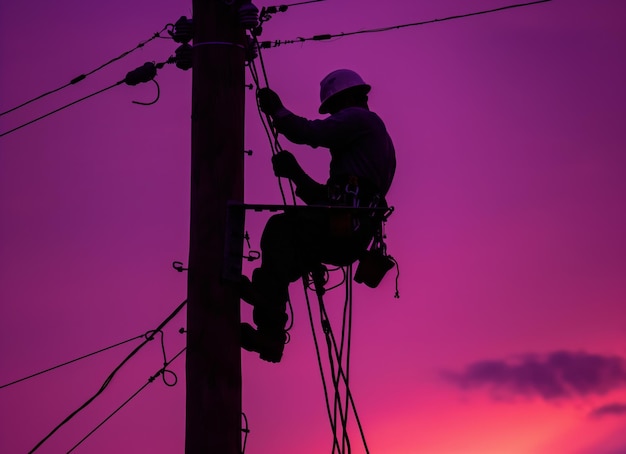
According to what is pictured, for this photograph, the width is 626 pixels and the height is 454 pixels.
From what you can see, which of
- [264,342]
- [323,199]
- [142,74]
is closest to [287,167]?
[323,199]

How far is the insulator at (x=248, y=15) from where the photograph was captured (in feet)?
29.1

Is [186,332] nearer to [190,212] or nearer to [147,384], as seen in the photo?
[190,212]

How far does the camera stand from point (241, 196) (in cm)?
865

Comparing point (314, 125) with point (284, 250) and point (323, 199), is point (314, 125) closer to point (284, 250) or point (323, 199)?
point (323, 199)

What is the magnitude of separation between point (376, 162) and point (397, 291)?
1.12 meters

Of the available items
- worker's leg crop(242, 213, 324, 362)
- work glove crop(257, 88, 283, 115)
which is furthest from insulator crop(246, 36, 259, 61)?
worker's leg crop(242, 213, 324, 362)

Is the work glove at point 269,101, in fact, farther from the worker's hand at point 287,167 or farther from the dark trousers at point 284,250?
the dark trousers at point 284,250

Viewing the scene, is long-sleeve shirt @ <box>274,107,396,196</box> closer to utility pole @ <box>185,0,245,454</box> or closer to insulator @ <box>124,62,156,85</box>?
utility pole @ <box>185,0,245,454</box>

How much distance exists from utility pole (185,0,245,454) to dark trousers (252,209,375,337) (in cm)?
37

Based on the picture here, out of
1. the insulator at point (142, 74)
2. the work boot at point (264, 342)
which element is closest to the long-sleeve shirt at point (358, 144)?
the work boot at point (264, 342)

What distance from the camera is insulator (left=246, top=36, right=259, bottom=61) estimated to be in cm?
941

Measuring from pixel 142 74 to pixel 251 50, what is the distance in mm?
1822

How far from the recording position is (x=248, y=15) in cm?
887

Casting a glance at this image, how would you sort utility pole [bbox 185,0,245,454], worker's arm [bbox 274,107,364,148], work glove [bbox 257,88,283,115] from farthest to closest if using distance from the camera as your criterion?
work glove [bbox 257,88,283,115]
worker's arm [bbox 274,107,364,148]
utility pole [bbox 185,0,245,454]
